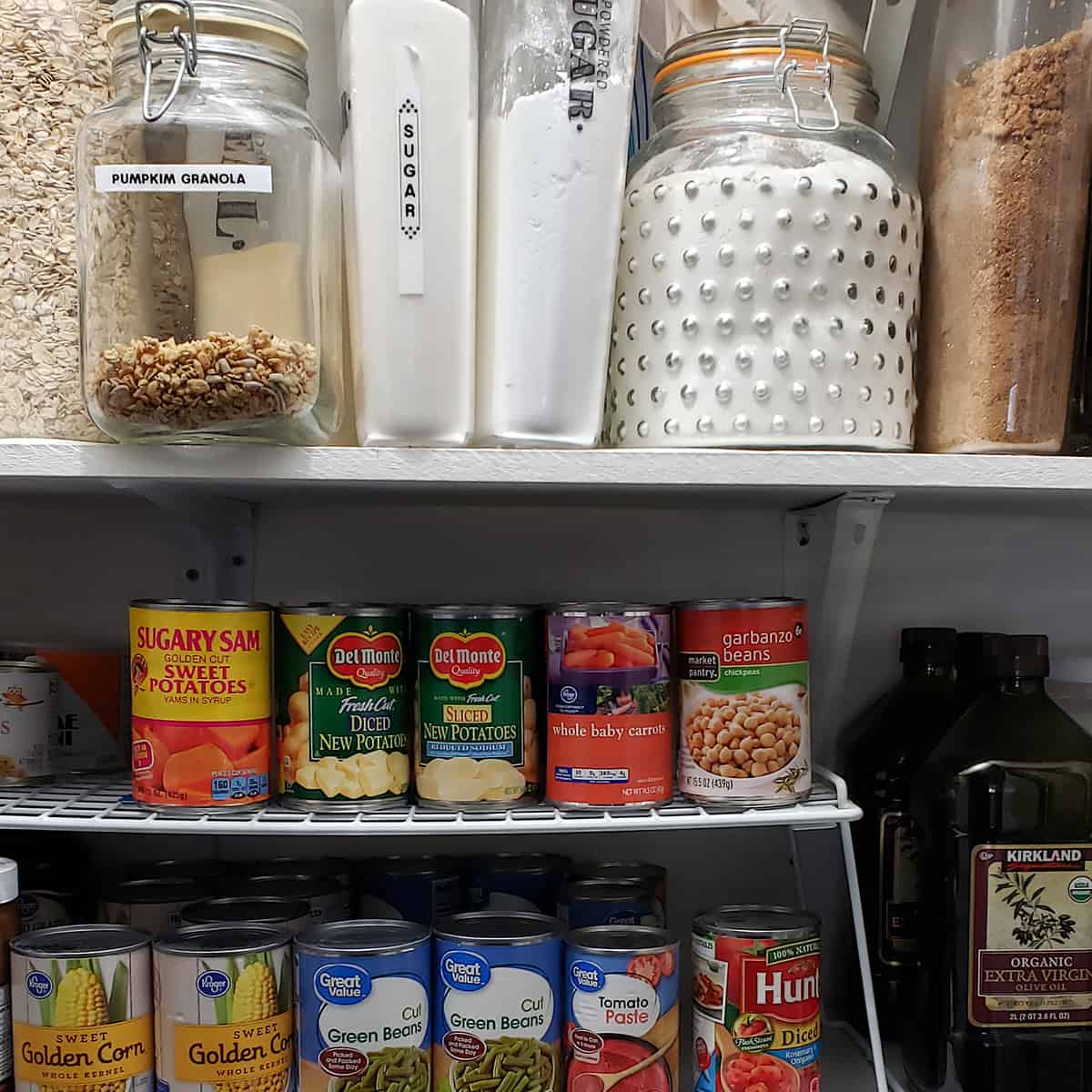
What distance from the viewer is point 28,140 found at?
0.88 meters

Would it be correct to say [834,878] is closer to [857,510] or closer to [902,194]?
[857,510]

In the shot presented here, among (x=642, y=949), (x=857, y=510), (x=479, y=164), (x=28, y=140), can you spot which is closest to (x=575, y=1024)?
(x=642, y=949)

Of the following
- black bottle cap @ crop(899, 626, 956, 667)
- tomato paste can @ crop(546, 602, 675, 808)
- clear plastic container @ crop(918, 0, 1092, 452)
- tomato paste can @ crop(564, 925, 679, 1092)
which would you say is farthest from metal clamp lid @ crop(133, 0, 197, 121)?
black bottle cap @ crop(899, 626, 956, 667)

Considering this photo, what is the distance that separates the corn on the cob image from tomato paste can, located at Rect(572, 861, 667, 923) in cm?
42

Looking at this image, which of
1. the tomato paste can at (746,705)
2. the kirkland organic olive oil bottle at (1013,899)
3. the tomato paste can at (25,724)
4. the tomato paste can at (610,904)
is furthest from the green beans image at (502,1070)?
the tomato paste can at (25,724)

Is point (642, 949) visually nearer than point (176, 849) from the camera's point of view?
Yes

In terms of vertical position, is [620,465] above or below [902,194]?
below

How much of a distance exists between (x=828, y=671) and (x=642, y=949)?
38 cm

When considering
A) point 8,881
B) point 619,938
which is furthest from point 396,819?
point 8,881

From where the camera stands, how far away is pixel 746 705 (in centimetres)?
92

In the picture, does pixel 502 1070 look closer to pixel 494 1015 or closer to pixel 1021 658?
pixel 494 1015

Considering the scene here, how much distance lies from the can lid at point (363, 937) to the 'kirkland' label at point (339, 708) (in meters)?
0.10

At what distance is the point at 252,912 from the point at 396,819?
0.19m

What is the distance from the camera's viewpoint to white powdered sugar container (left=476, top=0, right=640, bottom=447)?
874 mm
